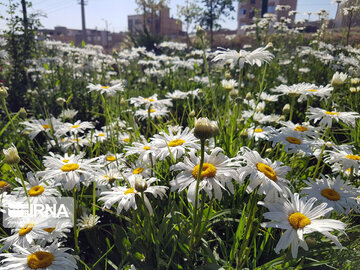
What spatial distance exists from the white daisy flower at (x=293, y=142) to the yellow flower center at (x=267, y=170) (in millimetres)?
435

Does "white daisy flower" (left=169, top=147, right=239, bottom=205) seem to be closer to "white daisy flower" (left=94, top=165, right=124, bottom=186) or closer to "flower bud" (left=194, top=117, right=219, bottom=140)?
"flower bud" (left=194, top=117, right=219, bottom=140)

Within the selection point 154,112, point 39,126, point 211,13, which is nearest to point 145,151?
point 154,112

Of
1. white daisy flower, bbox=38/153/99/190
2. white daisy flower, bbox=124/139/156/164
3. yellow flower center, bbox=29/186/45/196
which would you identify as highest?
white daisy flower, bbox=124/139/156/164

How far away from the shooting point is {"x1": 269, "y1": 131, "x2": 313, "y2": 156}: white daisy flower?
152cm

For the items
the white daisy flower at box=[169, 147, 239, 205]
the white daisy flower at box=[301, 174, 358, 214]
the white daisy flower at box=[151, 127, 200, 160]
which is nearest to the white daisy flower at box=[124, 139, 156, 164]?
the white daisy flower at box=[151, 127, 200, 160]

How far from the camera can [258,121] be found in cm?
230

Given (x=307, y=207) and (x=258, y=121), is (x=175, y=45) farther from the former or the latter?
(x=307, y=207)

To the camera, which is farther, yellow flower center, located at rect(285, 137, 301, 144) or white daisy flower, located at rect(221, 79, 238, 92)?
white daisy flower, located at rect(221, 79, 238, 92)

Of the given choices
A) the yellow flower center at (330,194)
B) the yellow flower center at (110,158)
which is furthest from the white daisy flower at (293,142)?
the yellow flower center at (110,158)

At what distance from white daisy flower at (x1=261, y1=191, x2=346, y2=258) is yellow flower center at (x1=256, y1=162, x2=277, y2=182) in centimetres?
10

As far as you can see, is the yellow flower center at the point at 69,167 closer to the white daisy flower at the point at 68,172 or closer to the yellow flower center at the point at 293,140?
the white daisy flower at the point at 68,172

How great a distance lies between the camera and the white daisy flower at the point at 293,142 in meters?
1.52

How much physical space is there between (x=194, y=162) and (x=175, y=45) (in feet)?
20.1

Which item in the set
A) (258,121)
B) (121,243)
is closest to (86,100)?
(258,121)
